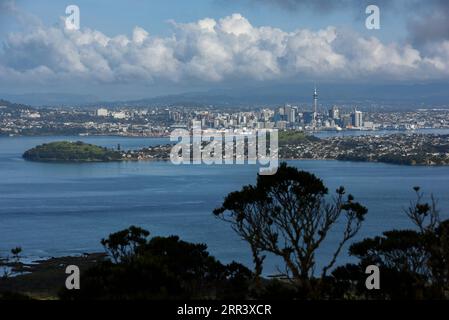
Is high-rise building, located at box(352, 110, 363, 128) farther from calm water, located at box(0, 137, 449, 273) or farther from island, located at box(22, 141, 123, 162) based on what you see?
island, located at box(22, 141, 123, 162)

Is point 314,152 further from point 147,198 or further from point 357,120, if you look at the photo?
point 357,120

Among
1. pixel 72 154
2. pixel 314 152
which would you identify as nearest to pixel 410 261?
pixel 72 154

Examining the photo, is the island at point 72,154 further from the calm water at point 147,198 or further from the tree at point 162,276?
the tree at point 162,276

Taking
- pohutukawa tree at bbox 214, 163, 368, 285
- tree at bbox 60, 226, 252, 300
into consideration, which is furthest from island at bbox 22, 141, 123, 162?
pohutukawa tree at bbox 214, 163, 368, 285

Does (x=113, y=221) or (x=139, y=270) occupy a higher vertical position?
(x=139, y=270)

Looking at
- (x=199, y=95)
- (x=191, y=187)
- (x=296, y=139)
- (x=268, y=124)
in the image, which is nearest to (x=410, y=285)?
(x=191, y=187)

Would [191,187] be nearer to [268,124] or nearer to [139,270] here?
[139,270]
